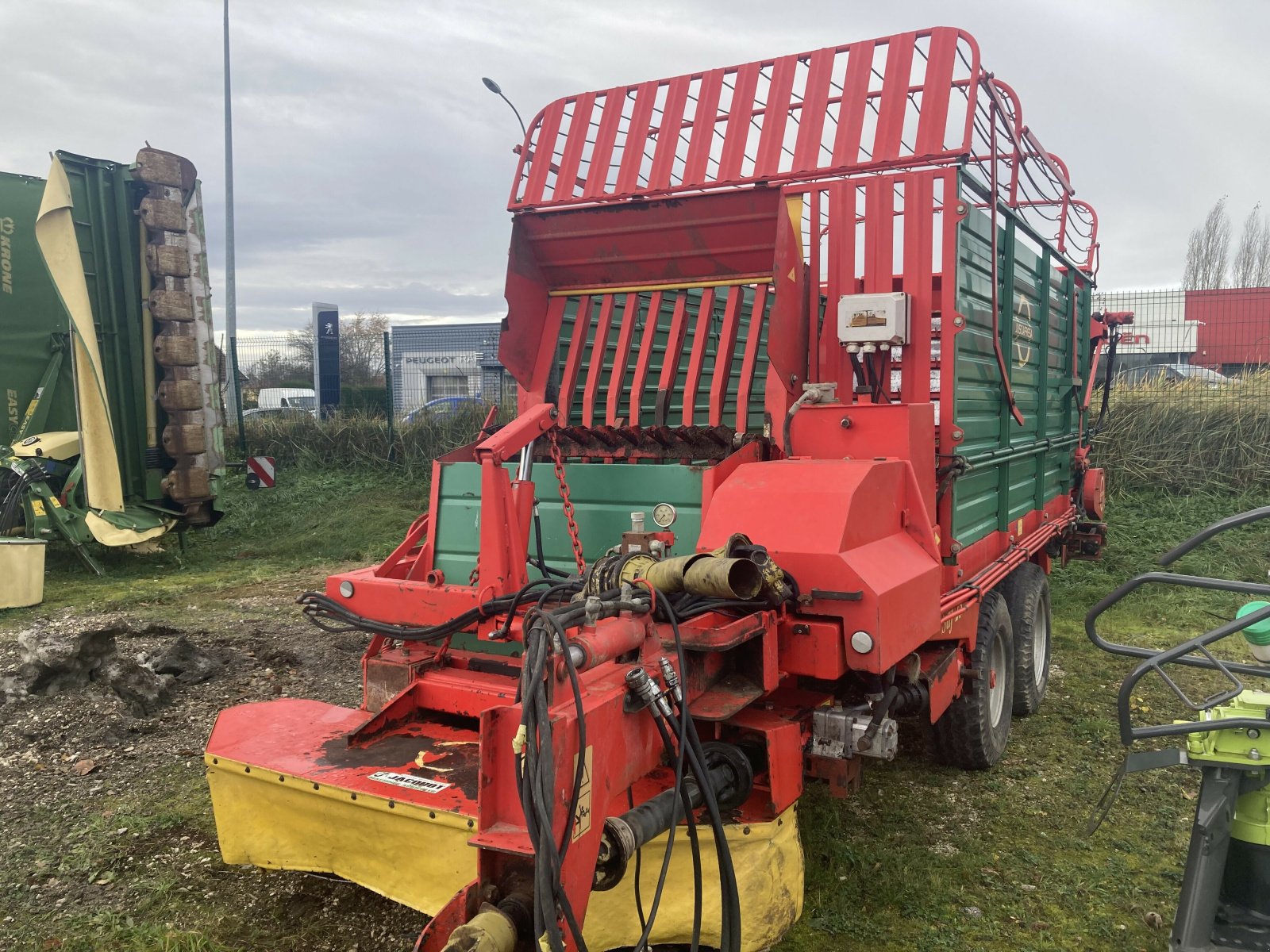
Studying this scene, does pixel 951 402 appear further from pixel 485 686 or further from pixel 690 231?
pixel 485 686

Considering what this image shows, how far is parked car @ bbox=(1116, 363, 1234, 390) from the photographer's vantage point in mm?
10695

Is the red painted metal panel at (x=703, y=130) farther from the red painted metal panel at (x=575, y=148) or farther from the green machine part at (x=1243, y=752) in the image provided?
the green machine part at (x=1243, y=752)

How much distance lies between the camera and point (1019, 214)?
4.62 m

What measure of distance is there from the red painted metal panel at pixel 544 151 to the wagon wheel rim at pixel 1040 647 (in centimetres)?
348

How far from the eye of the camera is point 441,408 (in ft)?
42.1

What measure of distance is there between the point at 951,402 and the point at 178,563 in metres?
7.91

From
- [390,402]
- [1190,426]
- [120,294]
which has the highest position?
[120,294]

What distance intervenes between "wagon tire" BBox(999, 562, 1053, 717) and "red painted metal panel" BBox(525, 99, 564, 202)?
10.3 feet

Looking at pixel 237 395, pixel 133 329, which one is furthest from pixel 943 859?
pixel 237 395

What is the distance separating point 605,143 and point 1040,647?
3724mm

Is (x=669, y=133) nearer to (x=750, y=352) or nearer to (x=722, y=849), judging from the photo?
(x=750, y=352)

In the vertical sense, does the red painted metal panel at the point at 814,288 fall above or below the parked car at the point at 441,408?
above

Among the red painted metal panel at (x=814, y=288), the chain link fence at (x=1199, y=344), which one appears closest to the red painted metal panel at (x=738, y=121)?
the red painted metal panel at (x=814, y=288)

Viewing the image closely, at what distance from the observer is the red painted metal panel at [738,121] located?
165 inches
